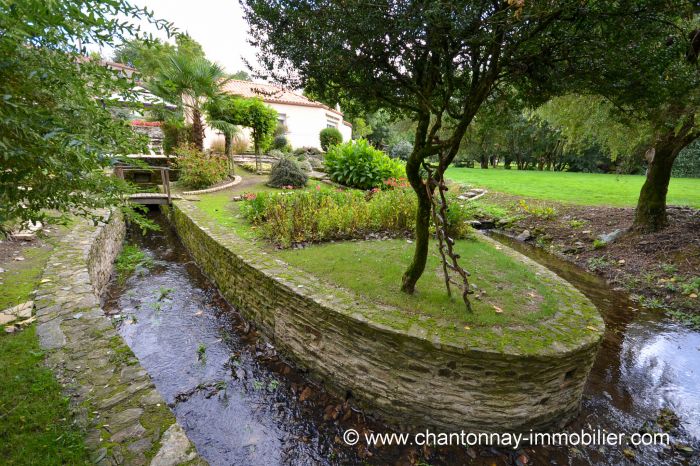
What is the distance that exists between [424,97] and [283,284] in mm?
2780

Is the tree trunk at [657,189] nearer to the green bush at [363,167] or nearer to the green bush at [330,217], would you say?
the green bush at [330,217]

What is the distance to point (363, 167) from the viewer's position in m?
11.4

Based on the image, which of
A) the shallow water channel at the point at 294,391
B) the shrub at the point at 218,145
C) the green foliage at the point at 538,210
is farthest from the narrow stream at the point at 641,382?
the shrub at the point at 218,145

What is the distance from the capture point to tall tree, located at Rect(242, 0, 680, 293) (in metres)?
2.61

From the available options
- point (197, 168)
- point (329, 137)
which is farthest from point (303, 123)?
point (197, 168)

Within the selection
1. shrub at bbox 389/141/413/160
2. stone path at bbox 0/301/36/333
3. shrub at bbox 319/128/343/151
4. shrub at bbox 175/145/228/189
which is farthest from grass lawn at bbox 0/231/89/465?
shrub at bbox 389/141/413/160

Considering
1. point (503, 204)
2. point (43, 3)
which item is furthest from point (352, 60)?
point (503, 204)

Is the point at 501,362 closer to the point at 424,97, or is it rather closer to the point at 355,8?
the point at 424,97

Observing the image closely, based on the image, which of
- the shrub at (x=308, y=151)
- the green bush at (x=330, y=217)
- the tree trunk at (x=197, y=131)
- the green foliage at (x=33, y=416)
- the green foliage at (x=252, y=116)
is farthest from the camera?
the shrub at (x=308, y=151)

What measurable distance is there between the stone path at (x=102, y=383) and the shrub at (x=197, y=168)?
764 centimetres

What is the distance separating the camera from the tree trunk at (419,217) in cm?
375

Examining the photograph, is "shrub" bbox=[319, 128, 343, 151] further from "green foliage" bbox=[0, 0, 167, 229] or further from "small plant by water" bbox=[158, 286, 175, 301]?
"green foliage" bbox=[0, 0, 167, 229]

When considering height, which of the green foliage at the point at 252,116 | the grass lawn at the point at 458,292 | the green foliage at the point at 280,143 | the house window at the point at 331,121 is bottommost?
the grass lawn at the point at 458,292

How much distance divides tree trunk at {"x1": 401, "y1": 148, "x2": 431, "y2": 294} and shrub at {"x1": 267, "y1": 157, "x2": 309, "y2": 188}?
8.47 metres
